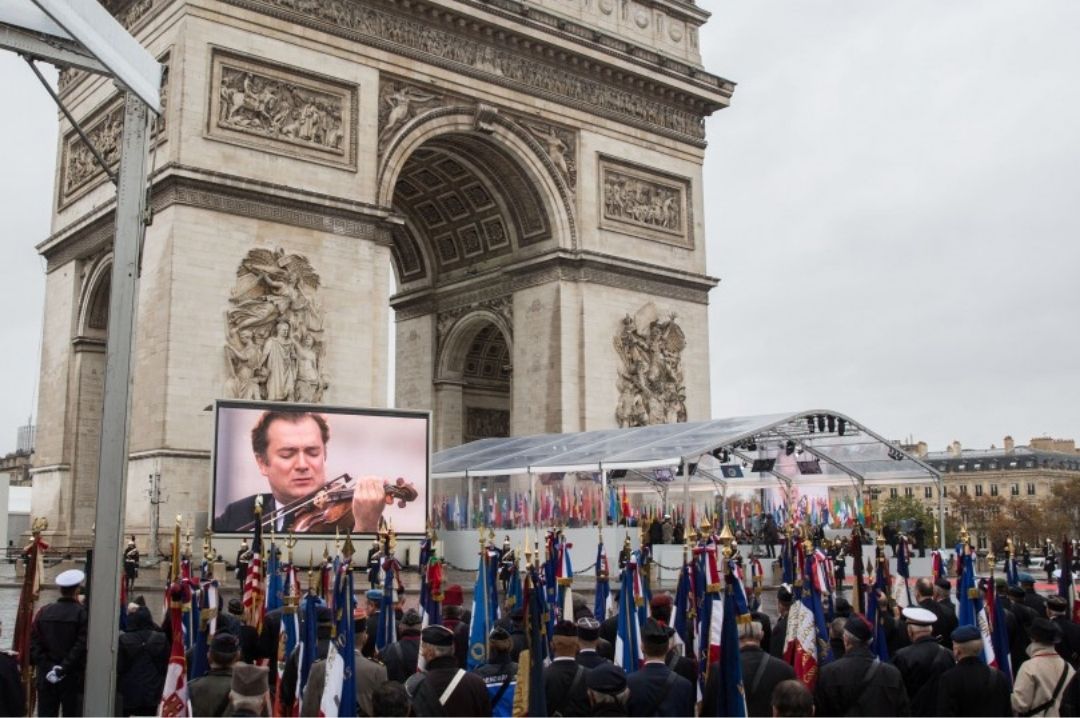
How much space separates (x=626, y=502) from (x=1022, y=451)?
265ft

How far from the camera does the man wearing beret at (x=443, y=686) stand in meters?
6.30

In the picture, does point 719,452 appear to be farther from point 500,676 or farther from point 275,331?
point 500,676

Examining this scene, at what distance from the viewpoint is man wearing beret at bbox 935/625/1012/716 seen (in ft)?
22.0

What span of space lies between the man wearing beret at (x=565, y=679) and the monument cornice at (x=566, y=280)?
27.0m

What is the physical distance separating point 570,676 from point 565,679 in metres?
0.03

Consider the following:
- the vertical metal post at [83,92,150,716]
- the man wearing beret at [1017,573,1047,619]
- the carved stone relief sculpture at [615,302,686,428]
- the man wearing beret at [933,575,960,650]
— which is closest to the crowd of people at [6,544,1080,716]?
the vertical metal post at [83,92,150,716]

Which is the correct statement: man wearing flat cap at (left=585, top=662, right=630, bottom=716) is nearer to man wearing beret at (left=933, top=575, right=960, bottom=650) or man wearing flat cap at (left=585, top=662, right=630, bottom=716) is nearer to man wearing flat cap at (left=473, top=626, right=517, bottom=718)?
man wearing flat cap at (left=473, top=626, right=517, bottom=718)

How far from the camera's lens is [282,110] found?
28.0 metres

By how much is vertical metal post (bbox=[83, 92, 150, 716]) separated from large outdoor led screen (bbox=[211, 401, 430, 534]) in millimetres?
16850

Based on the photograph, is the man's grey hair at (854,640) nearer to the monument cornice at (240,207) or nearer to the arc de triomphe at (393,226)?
the arc de triomphe at (393,226)

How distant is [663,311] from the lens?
35.4m

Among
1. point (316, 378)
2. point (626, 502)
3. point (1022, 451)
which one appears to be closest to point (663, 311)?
point (626, 502)

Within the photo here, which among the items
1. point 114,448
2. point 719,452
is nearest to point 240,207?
point 719,452

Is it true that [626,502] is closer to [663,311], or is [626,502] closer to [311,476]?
[663,311]
